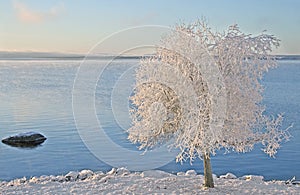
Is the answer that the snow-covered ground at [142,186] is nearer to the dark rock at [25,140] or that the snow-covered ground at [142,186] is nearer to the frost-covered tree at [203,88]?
the frost-covered tree at [203,88]

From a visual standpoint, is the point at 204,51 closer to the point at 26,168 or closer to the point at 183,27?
the point at 183,27

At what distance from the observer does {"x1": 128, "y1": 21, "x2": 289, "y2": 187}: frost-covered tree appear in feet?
44.6

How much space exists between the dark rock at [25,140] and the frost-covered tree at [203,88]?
18454mm

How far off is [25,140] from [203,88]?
69.4 ft

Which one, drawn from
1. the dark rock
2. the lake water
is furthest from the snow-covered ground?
the dark rock

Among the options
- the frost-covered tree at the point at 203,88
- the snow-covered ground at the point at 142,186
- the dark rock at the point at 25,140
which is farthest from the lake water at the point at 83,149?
the snow-covered ground at the point at 142,186

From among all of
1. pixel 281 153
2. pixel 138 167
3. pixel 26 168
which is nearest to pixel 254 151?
pixel 281 153

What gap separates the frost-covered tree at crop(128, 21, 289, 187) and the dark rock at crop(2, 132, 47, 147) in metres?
18.5

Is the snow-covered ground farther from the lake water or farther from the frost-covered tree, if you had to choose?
the lake water

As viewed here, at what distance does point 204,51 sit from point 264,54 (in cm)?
224

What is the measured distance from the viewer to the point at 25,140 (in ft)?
102

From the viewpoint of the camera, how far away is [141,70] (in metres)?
14.9

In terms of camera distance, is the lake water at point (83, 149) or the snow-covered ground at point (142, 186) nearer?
the snow-covered ground at point (142, 186)

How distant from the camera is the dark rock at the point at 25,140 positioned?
1219 inches
